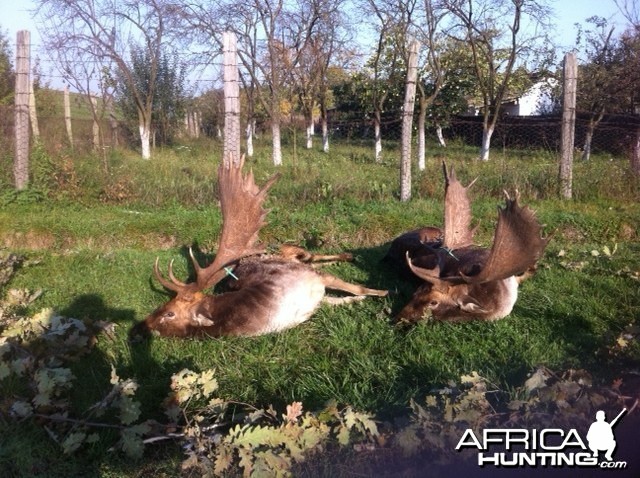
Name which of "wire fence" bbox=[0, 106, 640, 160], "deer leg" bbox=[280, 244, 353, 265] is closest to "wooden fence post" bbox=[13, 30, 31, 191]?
"wire fence" bbox=[0, 106, 640, 160]

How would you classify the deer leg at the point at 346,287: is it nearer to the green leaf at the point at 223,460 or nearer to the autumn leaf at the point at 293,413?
the autumn leaf at the point at 293,413

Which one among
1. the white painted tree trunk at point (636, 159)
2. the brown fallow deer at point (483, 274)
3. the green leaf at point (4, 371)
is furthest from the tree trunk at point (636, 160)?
the green leaf at point (4, 371)

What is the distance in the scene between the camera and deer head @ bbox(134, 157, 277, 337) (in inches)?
200

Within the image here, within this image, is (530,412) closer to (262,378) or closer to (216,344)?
(262,378)

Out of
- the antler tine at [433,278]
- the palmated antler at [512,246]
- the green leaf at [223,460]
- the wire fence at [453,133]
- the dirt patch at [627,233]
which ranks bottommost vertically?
the green leaf at [223,460]

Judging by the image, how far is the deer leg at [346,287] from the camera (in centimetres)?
558

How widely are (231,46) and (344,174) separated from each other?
9.57ft

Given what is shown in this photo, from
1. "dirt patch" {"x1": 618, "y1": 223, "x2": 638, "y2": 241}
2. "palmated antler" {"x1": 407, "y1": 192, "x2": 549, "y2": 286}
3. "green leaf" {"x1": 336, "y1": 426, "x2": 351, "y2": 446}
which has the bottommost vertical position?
"green leaf" {"x1": 336, "y1": 426, "x2": 351, "y2": 446}

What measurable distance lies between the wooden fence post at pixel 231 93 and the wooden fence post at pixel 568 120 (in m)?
4.89

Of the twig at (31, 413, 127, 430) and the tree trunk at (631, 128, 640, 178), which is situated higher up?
the tree trunk at (631, 128, 640, 178)

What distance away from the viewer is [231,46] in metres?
8.95

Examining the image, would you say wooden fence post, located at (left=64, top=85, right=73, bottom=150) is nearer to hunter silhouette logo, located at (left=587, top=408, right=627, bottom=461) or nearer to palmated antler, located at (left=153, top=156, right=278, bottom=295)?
palmated antler, located at (left=153, top=156, right=278, bottom=295)

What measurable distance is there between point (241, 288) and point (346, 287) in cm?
97

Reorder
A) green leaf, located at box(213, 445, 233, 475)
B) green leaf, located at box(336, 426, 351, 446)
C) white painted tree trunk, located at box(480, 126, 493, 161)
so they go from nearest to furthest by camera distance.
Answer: green leaf, located at box(213, 445, 233, 475)
green leaf, located at box(336, 426, 351, 446)
white painted tree trunk, located at box(480, 126, 493, 161)
